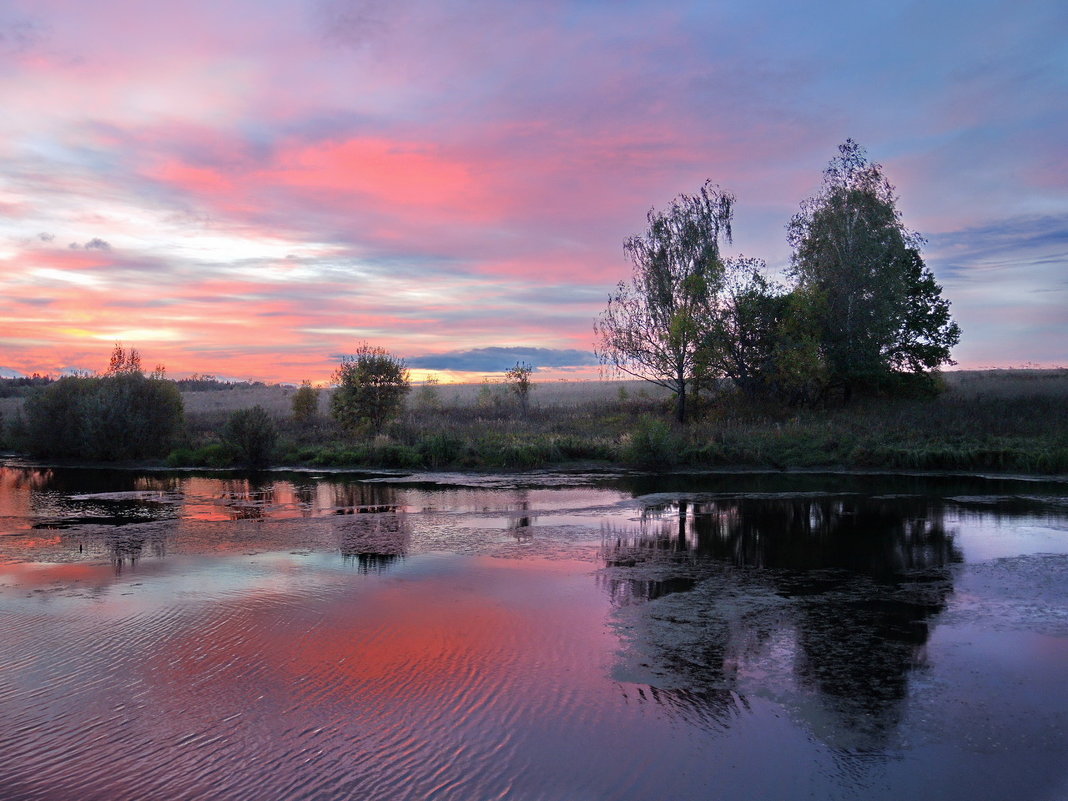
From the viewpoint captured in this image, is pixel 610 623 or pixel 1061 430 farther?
pixel 1061 430

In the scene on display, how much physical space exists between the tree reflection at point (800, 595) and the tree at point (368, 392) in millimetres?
18384

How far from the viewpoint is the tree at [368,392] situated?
31453mm

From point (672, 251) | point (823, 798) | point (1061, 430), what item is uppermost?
point (672, 251)

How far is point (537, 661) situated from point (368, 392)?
25.6 meters

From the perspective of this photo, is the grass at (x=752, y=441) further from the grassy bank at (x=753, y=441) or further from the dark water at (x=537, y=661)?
the dark water at (x=537, y=661)

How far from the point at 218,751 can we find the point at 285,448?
24.1 metres

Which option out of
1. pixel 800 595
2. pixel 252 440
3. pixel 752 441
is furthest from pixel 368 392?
pixel 800 595

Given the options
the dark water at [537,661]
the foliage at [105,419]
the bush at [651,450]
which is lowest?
the dark water at [537,661]

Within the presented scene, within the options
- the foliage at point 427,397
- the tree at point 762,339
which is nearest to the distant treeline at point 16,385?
the foliage at point 427,397

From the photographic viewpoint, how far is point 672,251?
34.4m

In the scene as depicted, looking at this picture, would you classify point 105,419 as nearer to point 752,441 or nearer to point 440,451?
point 440,451

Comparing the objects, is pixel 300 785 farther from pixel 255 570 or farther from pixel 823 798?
pixel 255 570

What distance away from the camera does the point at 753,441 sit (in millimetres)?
25766

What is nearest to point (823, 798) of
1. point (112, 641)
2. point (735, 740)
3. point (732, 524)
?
point (735, 740)
